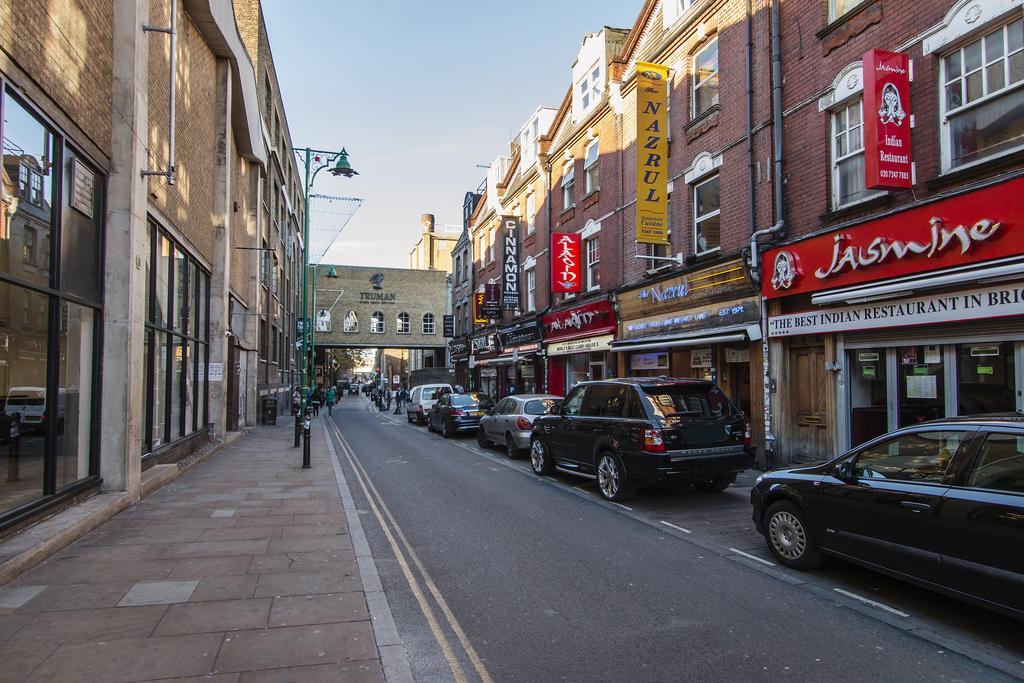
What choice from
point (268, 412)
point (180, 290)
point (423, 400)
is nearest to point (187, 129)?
point (180, 290)

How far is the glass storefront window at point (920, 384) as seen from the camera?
945cm

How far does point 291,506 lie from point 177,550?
244cm

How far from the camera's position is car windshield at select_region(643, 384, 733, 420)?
8867mm

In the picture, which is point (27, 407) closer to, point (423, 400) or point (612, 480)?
point (612, 480)

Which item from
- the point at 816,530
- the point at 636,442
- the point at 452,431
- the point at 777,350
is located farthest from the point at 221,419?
the point at 816,530

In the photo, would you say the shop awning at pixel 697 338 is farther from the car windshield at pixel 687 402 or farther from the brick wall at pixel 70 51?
the brick wall at pixel 70 51

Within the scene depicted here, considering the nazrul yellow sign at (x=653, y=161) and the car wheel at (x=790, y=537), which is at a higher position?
the nazrul yellow sign at (x=653, y=161)

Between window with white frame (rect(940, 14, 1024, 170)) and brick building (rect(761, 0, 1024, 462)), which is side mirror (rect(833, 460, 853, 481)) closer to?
brick building (rect(761, 0, 1024, 462))

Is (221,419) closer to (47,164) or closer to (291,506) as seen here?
(291,506)

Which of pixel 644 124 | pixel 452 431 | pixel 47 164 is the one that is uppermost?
pixel 644 124

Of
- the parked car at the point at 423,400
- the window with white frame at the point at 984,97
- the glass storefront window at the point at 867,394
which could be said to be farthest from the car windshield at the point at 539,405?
the parked car at the point at 423,400

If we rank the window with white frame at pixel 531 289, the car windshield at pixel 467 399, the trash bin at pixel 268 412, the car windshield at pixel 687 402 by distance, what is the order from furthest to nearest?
the window with white frame at pixel 531 289, the trash bin at pixel 268 412, the car windshield at pixel 467 399, the car windshield at pixel 687 402

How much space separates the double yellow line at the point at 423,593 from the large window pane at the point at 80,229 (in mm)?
4636

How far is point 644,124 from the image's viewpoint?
49.9 ft
